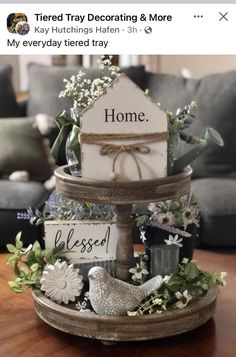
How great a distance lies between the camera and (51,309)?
0.80m

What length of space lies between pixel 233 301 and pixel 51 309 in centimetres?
33

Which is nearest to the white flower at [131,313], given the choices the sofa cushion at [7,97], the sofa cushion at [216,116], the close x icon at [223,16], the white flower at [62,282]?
the white flower at [62,282]

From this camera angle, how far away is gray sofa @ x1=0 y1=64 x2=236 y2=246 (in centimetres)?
163

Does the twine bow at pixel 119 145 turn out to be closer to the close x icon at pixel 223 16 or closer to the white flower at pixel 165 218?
the white flower at pixel 165 218

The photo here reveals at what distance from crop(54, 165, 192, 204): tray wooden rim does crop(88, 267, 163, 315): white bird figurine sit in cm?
12

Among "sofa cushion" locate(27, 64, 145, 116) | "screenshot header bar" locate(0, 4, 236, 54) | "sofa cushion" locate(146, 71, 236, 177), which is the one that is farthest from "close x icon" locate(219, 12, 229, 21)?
"sofa cushion" locate(27, 64, 145, 116)

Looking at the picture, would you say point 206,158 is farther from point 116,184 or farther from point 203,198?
point 116,184

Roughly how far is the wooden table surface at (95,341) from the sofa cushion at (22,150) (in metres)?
1.07

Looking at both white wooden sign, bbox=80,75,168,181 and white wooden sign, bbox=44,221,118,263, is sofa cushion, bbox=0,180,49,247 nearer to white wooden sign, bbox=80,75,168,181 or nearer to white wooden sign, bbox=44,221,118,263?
white wooden sign, bbox=44,221,118,263

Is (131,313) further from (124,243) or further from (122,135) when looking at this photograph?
(122,135)

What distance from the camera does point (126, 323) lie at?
2.46ft

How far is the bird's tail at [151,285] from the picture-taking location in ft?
2.65

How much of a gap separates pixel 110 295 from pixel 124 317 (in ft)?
0.13

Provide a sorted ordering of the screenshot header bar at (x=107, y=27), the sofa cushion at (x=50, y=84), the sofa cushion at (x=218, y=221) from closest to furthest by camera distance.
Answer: the screenshot header bar at (x=107, y=27), the sofa cushion at (x=218, y=221), the sofa cushion at (x=50, y=84)
